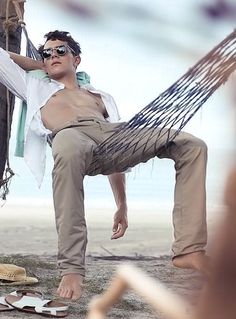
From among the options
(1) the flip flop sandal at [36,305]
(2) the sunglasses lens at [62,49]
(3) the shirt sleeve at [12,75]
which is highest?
(2) the sunglasses lens at [62,49]

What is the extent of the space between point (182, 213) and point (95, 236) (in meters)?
4.69

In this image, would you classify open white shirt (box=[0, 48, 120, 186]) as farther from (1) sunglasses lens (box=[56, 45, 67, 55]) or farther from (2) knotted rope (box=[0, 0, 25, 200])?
(2) knotted rope (box=[0, 0, 25, 200])

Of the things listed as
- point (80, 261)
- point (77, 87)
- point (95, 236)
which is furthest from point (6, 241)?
point (80, 261)

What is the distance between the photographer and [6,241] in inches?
232

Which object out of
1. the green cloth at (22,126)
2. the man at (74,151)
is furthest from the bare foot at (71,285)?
the green cloth at (22,126)

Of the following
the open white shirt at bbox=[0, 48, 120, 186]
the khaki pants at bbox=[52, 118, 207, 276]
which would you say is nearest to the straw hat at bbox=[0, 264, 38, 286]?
the open white shirt at bbox=[0, 48, 120, 186]

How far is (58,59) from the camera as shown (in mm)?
2396

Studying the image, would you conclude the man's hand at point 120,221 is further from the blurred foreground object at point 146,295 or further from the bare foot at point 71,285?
the blurred foreground object at point 146,295

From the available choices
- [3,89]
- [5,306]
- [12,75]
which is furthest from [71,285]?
[3,89]

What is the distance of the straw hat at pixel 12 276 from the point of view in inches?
115

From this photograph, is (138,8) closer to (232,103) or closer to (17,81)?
(232,103)

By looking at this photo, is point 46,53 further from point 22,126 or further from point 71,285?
point 71,285

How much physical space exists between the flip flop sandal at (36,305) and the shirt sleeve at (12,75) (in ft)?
2.30

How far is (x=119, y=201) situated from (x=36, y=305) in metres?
0.46
